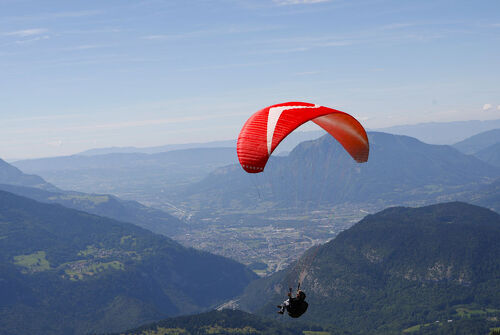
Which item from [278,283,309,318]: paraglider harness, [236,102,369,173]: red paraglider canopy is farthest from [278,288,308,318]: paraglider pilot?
[236,102,369,173]: red paraglider canopy

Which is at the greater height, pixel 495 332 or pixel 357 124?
pixel 357 124

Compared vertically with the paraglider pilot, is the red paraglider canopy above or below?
above

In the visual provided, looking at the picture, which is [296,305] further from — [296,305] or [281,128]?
[281,128]

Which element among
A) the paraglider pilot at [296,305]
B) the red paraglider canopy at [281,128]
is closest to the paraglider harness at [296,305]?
the paraglider pilot at [296,305]

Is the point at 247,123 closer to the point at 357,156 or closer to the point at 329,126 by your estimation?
the point at 329,126

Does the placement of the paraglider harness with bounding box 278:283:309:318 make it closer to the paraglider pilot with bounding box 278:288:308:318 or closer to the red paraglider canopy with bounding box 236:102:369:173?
the paraglider pilot with bounding box 278:288:308:318

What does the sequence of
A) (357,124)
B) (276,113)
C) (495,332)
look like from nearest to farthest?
(276,113) → (357,124) → (495,332)

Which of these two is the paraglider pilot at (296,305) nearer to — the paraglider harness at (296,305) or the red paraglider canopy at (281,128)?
the paraglider harness at (296,305)

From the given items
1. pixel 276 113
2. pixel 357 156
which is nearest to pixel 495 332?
pixel 357 156
